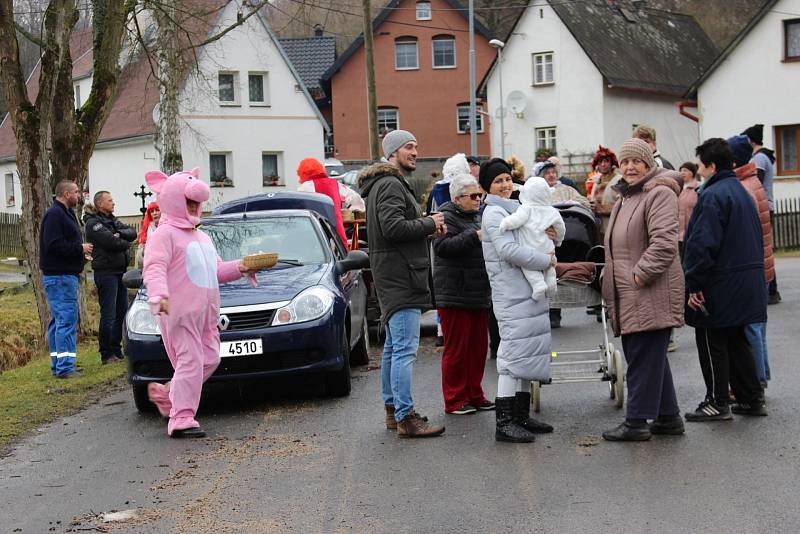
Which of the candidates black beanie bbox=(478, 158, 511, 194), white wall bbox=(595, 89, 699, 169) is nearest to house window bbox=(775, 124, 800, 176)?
white wall bbox=(595, 89, 699, 169)

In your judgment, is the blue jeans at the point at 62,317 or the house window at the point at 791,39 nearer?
the blue jeans at the point at 62,317

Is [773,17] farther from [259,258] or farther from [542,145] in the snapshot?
[259,258]

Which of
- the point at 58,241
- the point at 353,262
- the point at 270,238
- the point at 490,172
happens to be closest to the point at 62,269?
the point at 58,241

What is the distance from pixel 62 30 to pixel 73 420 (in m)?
7.74

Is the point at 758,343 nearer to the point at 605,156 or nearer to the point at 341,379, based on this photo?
the point at 341,379

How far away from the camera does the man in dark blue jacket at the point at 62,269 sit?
41.4 ft

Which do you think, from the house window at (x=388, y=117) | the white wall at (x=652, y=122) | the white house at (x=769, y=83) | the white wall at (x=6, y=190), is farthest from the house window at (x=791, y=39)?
the white wall at (x=6, y=190)

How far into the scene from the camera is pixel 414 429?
331 inches

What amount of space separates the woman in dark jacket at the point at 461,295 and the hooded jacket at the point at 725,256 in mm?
1613

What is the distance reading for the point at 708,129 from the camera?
42969 mm

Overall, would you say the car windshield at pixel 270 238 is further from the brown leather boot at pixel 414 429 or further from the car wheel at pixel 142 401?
the brown leather boot at pixel 414 429

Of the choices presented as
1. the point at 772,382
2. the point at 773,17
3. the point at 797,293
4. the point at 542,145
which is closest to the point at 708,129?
the point at 773,17

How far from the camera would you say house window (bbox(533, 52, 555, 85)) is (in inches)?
Result: 2072

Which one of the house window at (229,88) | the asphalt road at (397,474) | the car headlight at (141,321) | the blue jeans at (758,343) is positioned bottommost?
the asphalt road at (397,474)
